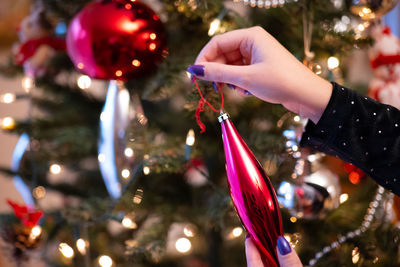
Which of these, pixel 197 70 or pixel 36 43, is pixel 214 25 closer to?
pixel 197 70

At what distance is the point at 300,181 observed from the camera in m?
0.50

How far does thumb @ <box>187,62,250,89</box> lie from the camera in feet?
1.26

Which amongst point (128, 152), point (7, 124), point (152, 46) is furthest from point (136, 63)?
point (7, 124)

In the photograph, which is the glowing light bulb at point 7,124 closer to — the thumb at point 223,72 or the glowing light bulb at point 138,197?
the glowing light bulb at point 138,197

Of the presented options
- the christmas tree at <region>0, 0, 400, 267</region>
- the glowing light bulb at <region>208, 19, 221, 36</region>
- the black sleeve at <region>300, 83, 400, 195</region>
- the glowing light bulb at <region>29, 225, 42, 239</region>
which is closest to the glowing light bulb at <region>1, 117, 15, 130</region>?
the christmas tree at <region>0, 0, 400, 267</region>

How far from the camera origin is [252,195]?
362 mm

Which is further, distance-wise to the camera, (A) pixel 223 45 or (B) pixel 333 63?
(B) pixel 333 63

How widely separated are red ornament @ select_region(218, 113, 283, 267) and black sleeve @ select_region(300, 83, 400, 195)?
11 centimetres

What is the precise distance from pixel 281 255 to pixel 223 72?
211 mm

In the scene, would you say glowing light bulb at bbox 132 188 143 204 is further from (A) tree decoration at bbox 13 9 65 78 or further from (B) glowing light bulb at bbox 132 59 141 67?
(A) tree decoration at bbox 13 9 65 78

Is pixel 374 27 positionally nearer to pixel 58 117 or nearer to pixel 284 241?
pixel 284 241

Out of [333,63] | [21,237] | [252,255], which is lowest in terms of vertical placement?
[21,237]

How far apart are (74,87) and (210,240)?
498mm

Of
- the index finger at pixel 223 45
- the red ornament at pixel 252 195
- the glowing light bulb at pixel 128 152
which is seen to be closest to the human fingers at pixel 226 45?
the index finger at pixel 223 45
